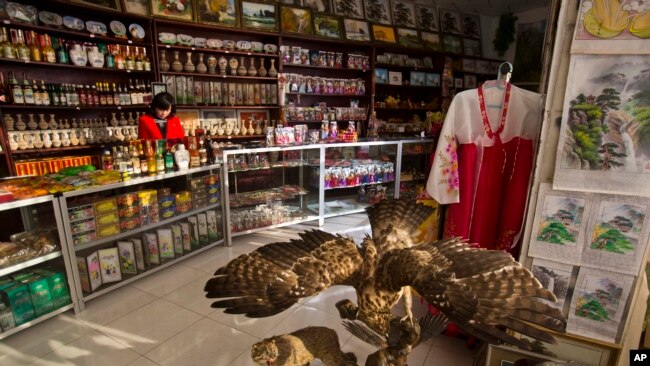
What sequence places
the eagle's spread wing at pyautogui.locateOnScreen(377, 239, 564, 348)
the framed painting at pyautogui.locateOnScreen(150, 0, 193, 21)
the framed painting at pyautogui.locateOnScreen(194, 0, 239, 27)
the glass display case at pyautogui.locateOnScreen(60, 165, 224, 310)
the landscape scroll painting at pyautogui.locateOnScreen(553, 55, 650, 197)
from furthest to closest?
the framed painting at pyautogui.locateOnScreen(194, 0, 239, 27)
the framed painting at pyautogui.locateOnScreen(150, 0, 193, 21)
the glass display case at pyautogui.locateOnScreen(60, 165, 224, 310)
the landscape scroll painting at pyautogui.locateOnScreen(553, 55, 650, 197)
the eagle's spread wing at pyautogui.locateOnScreen(377, 239, 564, 348)

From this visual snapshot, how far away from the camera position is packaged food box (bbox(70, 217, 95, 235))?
8.27 ft

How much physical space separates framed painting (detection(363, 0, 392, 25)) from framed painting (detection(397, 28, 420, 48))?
29 cm

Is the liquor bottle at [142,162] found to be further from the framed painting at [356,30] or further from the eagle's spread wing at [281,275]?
the framed painting at [356,30]

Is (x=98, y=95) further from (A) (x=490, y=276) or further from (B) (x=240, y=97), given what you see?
(A) (x=490, y=276)

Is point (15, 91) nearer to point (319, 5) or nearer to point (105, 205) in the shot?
point (105, 205)

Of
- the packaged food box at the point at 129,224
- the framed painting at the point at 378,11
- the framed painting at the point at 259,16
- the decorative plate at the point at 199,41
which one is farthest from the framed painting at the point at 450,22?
the packaged food box at the point at 129,224

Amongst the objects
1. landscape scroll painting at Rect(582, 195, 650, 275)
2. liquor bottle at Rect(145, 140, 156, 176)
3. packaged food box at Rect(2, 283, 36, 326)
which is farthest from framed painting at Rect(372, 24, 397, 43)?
packaged food box at Rect(2, 283, 36, 326)

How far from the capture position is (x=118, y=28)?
13.5 ft

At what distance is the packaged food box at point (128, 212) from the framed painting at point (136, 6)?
274cm

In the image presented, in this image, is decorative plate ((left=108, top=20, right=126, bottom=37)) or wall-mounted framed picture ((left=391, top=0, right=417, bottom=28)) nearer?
decorative plate ((left=108, top=20, right=126, bottom=37))

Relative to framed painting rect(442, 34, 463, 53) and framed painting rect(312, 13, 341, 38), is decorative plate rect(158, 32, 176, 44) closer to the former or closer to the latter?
framed painting rect(312, 13, 341, 38)

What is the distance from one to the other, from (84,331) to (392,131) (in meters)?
5.37

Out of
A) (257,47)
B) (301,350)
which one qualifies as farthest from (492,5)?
(301,350)

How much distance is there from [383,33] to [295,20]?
1719 mm
